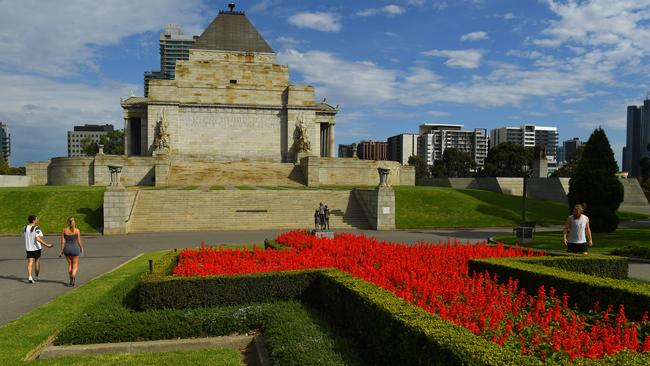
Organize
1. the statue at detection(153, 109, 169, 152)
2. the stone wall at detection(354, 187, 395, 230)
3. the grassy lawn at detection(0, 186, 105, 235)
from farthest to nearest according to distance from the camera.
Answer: the statue at detection(153, 109, 169, 152), the stone wall at detection(354, 187, 395, 230), the grassy lawn at detection(0, 186, 105, 235)

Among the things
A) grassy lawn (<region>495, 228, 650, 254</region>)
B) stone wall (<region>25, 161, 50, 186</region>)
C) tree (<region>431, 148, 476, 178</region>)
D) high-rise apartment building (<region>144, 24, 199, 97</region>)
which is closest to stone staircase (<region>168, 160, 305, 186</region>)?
stone wall (<region>25, 161, 50, 186</region>)

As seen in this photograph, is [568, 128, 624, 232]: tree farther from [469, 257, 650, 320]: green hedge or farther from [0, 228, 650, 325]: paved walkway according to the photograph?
[469, 257, 650, 320]: green hedge

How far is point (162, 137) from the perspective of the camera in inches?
2095

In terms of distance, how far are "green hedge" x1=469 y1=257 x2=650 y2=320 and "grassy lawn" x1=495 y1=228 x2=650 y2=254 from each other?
8683mm

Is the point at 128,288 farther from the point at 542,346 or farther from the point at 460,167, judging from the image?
the point at 460,167

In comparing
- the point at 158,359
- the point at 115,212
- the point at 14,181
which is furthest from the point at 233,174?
the point at 158,359

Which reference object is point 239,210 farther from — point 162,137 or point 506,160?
point 506,160

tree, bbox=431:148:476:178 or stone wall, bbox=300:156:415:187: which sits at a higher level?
tree, bbox=431:148:476:178

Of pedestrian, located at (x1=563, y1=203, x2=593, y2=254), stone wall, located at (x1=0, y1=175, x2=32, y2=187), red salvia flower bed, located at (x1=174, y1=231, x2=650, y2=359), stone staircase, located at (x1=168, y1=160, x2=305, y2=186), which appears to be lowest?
red salvia flower bed, located at (x1=174, y1=231, x2=650, y2=359)

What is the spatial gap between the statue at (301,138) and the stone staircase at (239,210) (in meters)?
20.4

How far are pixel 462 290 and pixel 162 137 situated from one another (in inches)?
1920

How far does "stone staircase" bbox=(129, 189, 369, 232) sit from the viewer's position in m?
31.0

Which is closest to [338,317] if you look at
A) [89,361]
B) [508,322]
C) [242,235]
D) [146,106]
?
[508,322]

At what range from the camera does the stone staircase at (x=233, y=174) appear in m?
46.7
